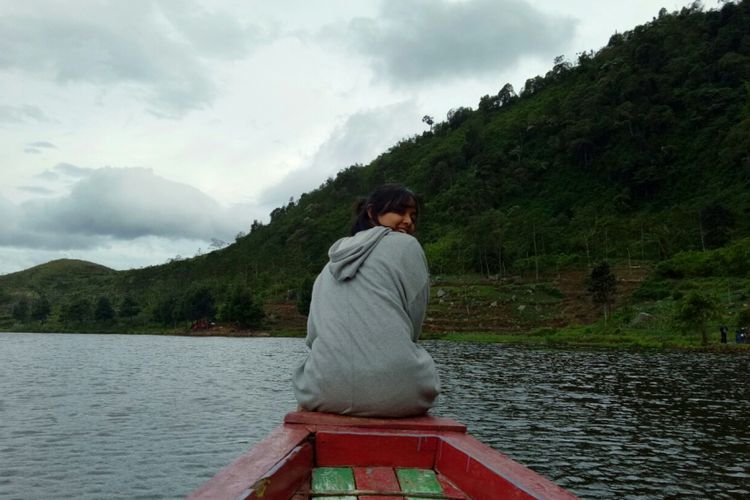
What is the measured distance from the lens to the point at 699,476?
9531 mm

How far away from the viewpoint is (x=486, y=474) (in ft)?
9.02

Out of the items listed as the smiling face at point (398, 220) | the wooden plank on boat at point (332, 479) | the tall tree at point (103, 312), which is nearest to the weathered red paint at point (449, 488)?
the wooden plank on boat at point (332, 479)

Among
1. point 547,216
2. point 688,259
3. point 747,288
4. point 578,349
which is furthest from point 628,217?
point 578,349

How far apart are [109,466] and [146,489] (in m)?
1.75

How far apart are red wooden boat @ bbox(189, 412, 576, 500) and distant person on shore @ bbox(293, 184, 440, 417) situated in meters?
0.13

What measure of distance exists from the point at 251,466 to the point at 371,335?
129 cm

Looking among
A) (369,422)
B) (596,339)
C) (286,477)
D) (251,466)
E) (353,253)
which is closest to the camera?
(251,466)

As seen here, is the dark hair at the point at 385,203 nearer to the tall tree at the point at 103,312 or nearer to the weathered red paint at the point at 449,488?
the weathered red paint at the point at 449,488

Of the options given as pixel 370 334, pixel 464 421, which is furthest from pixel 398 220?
pixel 464 421

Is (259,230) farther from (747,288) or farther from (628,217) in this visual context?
(747,288)

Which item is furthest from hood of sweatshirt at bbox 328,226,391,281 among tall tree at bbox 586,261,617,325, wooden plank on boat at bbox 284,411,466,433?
tall tree at bbox 586,261,617,325

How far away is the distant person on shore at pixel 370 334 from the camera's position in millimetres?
3602

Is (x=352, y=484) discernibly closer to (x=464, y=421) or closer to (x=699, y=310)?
(x=464, y=421)

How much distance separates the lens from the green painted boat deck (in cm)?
294
